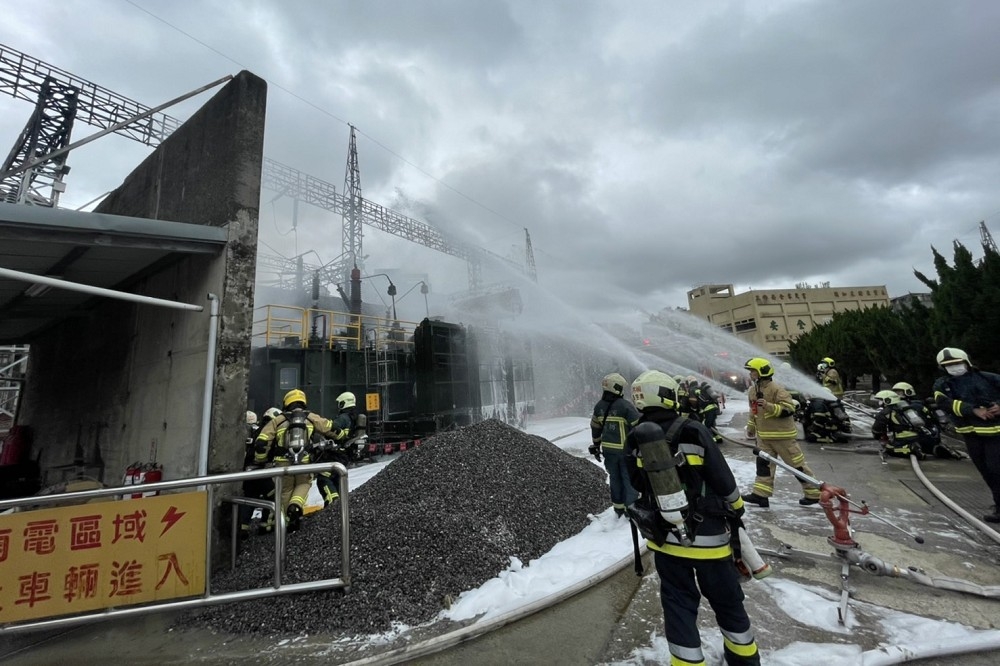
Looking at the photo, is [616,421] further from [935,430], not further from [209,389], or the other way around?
[935,430]

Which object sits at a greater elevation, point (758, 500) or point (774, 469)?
point (774, 469)

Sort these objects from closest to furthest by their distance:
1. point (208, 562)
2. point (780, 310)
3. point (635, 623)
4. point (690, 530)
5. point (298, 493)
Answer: point (690, 530) → point (635, 623) → point (208, 562) → point (298, 493) → point (780, 310)

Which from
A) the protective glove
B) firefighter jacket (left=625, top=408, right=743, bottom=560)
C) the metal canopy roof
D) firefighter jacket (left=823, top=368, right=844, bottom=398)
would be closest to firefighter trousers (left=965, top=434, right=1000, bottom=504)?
the protective glove

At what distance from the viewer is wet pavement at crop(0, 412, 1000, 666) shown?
9.18ft

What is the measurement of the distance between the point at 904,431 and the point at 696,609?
8.18 m

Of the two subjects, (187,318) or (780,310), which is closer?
(187,318)

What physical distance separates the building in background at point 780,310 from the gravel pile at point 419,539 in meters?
53.8

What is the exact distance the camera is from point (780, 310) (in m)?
52.8

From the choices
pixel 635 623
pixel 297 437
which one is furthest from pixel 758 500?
pixel 297 437

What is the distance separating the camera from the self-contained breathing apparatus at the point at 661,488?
7.52ft

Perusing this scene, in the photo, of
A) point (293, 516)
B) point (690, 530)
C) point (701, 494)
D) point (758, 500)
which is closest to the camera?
point (690, 530)

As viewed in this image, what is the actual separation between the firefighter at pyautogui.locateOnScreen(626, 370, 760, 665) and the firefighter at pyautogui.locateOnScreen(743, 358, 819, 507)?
3624 mm

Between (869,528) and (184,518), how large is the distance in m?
6.77

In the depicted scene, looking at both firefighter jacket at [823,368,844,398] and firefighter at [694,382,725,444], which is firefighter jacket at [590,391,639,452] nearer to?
firefighter at [694,382,725,444]
